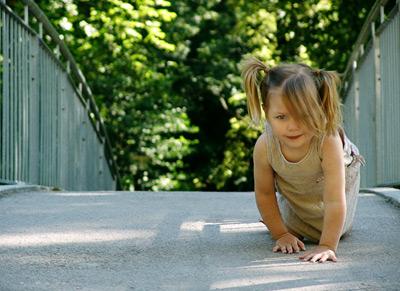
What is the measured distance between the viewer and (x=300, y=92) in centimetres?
291

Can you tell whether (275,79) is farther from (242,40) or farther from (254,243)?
(242,40)

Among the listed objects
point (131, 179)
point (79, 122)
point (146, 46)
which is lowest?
point (131, 179)

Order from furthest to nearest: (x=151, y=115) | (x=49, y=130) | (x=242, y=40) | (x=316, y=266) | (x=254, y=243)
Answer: (x=242, y=40) → (x=151, y=115) → (x=49, y=130) → (x=254, y=243) → (x=316, y=266)

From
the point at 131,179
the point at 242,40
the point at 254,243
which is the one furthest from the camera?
the point at 242,40

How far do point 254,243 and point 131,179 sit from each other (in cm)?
1662

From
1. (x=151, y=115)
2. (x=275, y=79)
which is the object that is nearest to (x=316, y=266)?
(x=275, y=79)

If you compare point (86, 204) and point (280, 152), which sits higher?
point (280, 152)

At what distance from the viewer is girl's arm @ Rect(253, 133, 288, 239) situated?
Result: 326 cm

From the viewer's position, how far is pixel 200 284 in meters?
2.50

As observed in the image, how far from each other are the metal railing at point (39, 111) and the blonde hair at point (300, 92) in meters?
A: 3.07

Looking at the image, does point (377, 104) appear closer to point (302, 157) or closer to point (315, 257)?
point (302, 157)

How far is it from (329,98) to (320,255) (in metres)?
0.57

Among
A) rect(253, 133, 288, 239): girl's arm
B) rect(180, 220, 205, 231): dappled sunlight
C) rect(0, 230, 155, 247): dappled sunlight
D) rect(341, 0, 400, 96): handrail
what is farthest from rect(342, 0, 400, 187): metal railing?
rect(0, 230, 155, 247): dappled sunlight

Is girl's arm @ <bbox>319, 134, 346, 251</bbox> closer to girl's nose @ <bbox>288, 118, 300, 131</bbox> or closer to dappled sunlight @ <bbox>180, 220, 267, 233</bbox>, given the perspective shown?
girl's nose @ <bbox>288, 118, 300, 131</bbox>
